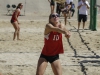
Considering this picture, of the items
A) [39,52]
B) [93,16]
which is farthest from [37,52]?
[93,16]

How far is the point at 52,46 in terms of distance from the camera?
6.39m

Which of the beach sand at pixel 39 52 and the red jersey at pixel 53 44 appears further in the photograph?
the beach sand at pixel 39 52

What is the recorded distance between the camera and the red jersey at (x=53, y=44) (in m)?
6.35

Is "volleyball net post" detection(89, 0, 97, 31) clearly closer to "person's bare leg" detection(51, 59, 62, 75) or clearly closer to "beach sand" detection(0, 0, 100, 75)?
"beach sand" detection(0, 0, 100, 75)

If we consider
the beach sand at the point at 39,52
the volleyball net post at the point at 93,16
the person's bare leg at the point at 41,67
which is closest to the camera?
the person's bare leg at the point at 41,67

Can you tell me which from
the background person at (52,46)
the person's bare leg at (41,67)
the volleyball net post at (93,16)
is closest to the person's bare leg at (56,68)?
the background person at (52,46)

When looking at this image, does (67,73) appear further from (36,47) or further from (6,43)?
(6,43)

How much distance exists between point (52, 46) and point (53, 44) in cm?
4

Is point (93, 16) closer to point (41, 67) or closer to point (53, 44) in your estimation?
point (53, 44)

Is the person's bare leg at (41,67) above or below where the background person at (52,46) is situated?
below

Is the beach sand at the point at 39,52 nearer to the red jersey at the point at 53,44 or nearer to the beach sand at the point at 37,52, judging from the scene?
the beach sand at the point at 37,52

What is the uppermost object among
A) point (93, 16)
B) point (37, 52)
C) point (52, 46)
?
point (52, 46)

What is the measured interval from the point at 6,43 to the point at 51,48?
657cm

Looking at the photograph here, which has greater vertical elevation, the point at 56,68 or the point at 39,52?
the point at 56,68
